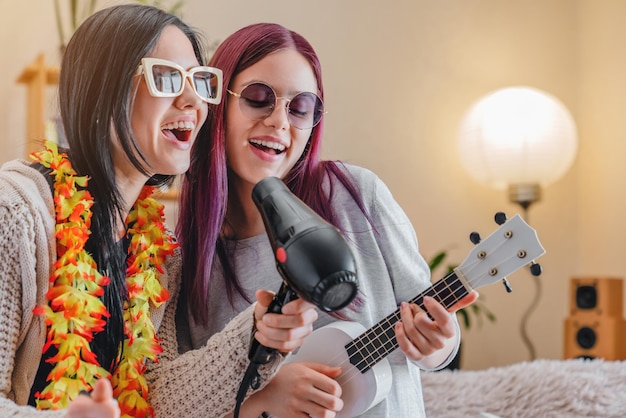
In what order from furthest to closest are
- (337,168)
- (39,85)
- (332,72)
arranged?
(332,72), (39,85), (337,168)

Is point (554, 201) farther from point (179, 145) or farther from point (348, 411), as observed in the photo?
point (179, 145)

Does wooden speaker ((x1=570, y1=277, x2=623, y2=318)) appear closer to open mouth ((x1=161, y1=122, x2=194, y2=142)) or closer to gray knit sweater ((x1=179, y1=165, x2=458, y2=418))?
gray knit sweater ((x1=179, y1=165, x2=458, y2=418))

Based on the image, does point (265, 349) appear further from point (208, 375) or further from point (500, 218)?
point (500, 218)

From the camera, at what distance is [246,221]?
1.49 metres

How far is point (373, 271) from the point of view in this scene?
141cm

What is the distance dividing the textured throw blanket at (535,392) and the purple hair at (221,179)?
1.85ft

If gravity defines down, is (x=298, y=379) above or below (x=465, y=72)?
below

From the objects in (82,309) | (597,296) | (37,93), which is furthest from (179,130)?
(597,296)

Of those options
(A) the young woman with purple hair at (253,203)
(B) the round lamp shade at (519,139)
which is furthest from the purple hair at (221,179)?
(B) the round lamp shade at (519,139)

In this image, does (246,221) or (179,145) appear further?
(246,221)

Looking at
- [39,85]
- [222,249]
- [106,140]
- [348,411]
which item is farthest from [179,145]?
[39,85]

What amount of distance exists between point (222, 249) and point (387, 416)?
0.41m

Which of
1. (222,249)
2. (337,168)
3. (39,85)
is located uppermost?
(39,85)

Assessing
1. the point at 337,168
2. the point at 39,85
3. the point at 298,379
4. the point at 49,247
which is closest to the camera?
the point at 49,247
